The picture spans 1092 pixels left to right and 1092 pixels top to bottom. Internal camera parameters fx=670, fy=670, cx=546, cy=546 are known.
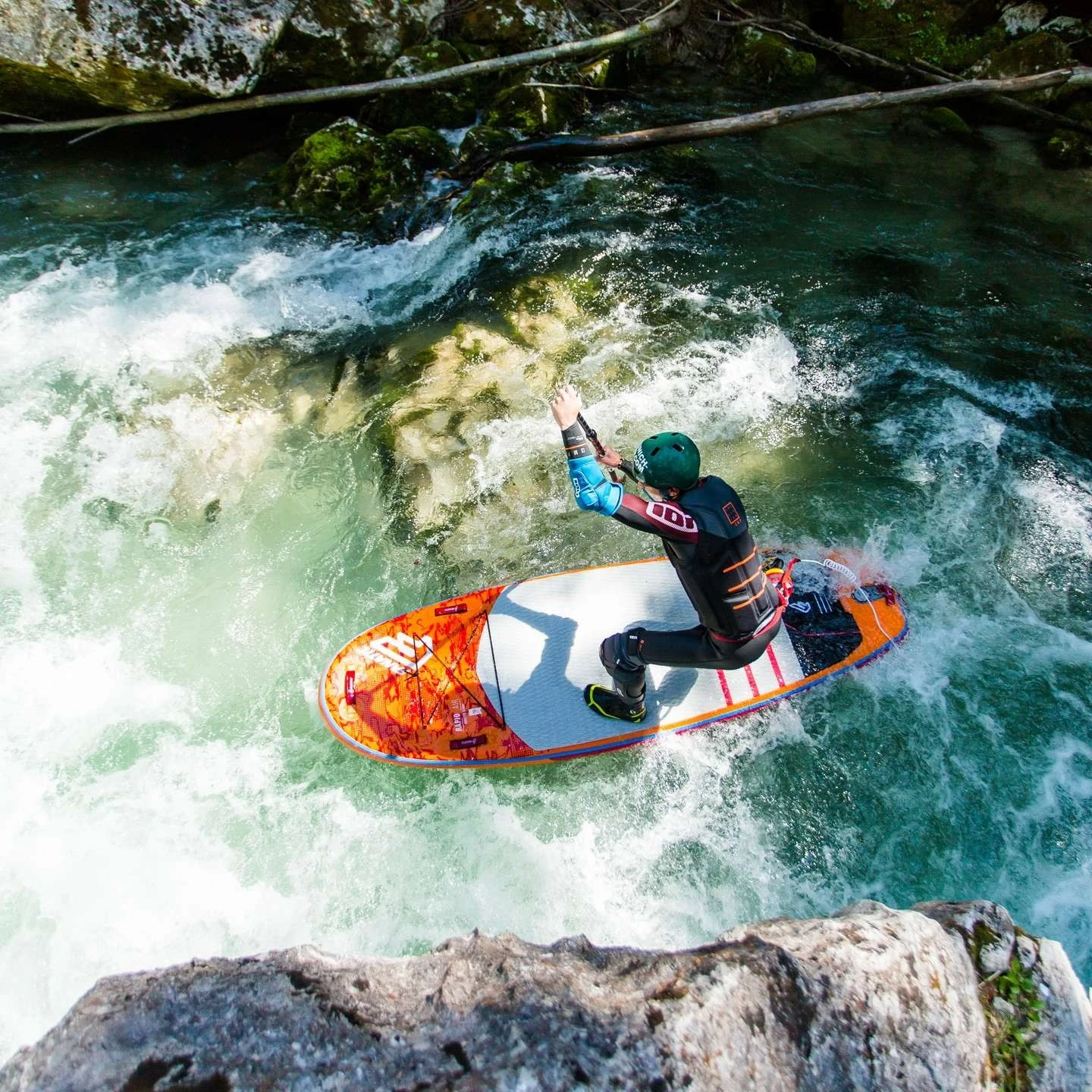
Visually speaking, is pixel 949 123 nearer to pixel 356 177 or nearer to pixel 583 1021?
pixel 356 177

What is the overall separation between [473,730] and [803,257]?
7038mm

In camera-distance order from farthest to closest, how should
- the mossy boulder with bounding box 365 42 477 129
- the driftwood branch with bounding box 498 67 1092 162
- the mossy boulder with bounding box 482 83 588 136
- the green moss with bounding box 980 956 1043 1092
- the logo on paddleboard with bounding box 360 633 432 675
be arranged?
the mossy boulder with bounding box 482 83 588 136, the mossy boulder with bounding box 365 42 477 129, the driftwood branch with bounding box 498 67 1092 162, the logo on paddleboard with bounding box 360 633 432 675, the green moss with bounding box 980 956 1043 1092

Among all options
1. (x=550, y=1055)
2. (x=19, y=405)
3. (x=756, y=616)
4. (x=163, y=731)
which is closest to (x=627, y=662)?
(x=756, y=616)

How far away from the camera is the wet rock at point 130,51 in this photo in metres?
7.61

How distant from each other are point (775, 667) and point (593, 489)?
2.29 meters

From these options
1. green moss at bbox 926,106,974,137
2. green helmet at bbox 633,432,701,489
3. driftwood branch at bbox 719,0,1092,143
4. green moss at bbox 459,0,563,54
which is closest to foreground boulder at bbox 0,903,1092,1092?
green helmet at bbox 633,432,701,489

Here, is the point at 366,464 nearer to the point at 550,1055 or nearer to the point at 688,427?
the point at 688,427

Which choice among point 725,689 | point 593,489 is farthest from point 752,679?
point 593,489

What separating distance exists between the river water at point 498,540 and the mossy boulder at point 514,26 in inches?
131

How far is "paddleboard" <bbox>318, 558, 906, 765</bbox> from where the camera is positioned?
454 cm

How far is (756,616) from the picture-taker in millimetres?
3826

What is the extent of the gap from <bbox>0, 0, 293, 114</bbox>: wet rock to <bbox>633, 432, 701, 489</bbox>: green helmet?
8.54m

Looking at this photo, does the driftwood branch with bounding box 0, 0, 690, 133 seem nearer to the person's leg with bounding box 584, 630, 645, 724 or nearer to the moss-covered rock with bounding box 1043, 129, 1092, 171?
the moss-covered rock with bounding box 1043, 129, 1092, 171

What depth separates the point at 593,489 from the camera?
11.0 feet
